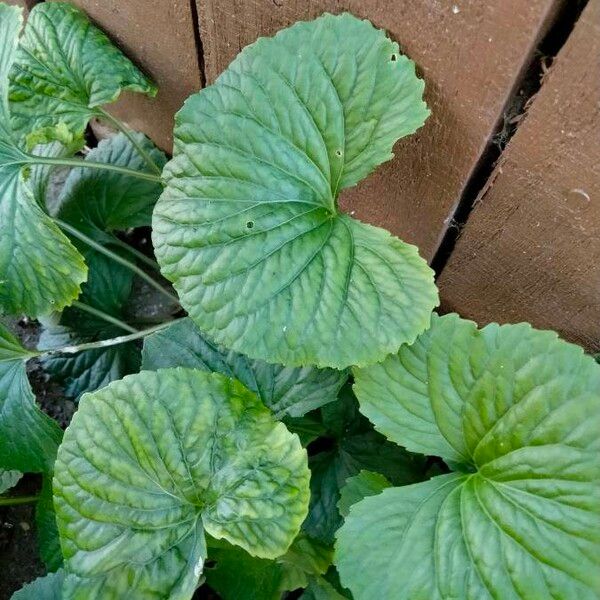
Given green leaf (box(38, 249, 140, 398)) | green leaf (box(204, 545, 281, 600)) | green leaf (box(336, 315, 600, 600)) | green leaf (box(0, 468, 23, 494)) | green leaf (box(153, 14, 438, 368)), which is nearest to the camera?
green leaf (box(336, 315, 600, 600))

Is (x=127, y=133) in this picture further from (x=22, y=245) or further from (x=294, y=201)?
(x=294, y=201)

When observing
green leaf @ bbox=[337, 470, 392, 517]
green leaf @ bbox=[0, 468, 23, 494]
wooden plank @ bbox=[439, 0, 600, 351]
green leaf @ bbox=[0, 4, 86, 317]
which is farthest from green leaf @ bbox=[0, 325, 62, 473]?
wooden plank @ bbox=[439, 0, 600, 351]

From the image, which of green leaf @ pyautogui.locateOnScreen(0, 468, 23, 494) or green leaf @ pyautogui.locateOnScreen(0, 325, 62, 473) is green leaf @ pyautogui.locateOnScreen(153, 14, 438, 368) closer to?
green leaf @ pyautogui.locateOnScreen(0, 325, 62, 473)

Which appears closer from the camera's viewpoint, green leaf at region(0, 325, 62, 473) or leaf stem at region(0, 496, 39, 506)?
green leaf at region(0, 325, 62, 473)

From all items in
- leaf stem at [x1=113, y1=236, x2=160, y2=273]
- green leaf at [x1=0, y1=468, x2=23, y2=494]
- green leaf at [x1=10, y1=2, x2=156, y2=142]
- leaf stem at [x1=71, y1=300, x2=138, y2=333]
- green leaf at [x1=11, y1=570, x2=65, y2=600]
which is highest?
green leaf at [x1=10, y1=2, x2=156, y2=142]

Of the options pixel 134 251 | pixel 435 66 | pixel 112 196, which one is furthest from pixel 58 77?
pixel 435 66

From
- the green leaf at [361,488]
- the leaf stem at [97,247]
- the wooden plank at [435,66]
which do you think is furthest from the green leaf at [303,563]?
the leaf stem at [97,247]
